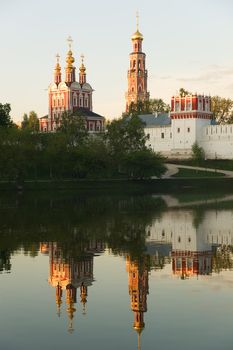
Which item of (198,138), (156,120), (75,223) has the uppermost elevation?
(156,120)

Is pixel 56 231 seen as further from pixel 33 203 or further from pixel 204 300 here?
pixel 33 203

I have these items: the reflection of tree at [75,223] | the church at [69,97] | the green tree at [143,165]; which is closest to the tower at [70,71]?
the church at [69,97]

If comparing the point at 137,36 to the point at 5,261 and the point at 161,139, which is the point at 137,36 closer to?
the point at 161,139

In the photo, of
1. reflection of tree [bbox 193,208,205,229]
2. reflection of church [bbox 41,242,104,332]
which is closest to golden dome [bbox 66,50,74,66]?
reflection of tree [bbox 193,208,205,229]

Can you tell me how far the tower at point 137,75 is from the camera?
11244cm

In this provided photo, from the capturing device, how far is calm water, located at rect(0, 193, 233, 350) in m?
11.0

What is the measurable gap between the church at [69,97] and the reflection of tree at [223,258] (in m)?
72.3

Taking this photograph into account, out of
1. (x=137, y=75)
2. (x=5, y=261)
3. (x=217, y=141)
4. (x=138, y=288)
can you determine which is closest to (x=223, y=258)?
(x=138, y=288)

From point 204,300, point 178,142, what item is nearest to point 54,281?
point 204,300

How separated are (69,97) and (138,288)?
81535 mm

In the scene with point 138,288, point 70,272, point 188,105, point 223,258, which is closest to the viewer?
point 138,288

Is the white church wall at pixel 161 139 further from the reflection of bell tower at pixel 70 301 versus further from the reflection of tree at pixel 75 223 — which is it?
the reflection of bell tower at pixel 70 301

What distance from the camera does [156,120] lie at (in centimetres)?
9412

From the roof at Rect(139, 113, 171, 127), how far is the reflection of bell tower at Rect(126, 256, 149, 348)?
7491cm
